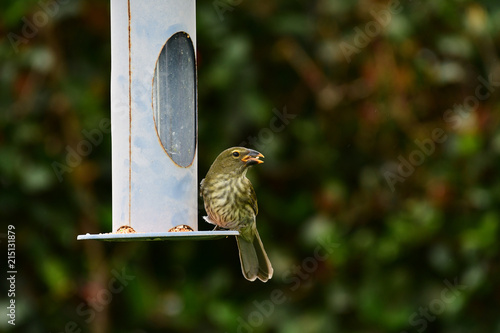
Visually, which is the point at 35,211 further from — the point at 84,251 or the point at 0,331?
the point at 0,331

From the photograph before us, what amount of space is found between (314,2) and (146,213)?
192cm

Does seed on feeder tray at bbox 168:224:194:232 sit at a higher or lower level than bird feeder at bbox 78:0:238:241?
lower

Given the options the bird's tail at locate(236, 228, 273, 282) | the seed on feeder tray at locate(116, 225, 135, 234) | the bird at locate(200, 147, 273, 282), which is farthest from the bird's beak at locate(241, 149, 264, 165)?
the seed on feeder tray at locate(116, 225, 135, 234)

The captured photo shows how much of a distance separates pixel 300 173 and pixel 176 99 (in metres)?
1.27

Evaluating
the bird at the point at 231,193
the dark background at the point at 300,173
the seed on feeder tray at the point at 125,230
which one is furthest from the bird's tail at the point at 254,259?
the dark background at the point at 300,173

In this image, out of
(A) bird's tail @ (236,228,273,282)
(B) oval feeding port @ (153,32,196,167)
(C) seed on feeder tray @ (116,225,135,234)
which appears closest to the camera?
(C) seed on feeder tray @ (116,225,135,234)

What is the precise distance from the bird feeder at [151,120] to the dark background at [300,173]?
986mm

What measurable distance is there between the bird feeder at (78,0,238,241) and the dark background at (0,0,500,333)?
0.99 meters

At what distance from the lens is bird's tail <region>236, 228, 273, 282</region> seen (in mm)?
3844

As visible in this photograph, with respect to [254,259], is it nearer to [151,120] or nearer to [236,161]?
[236,161]

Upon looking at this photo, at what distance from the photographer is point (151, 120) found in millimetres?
3654

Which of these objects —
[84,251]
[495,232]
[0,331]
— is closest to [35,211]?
[84,251]

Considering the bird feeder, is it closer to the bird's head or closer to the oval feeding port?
the oval feeding port

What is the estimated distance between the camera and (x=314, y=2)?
5004 millimetres
